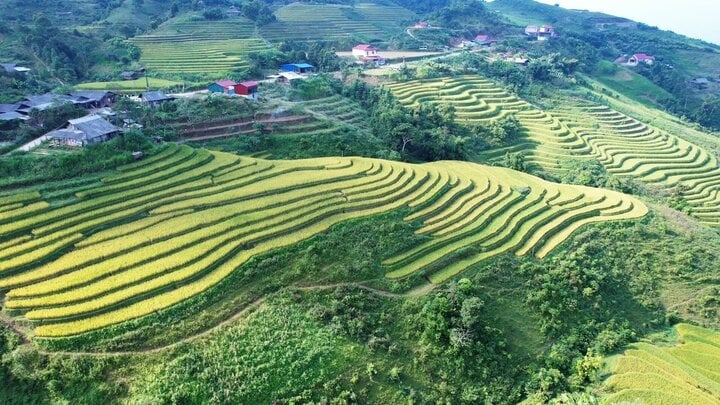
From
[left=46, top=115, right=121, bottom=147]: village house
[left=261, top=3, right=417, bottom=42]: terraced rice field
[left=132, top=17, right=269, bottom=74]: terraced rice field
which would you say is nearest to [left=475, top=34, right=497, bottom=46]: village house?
[left=261, top=3, right=417, bottom=42]: terraced rice field

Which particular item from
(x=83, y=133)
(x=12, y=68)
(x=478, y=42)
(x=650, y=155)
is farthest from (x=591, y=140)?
(x=12, y=68)

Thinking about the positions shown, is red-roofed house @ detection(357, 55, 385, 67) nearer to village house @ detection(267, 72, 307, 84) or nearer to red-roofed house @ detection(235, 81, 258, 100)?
village house @ detection(267, 72, 307, 84)

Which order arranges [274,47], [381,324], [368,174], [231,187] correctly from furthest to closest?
[274,47] < [368,174] < [231,187] < [381,324]

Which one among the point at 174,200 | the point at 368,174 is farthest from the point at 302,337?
the point at 368,174

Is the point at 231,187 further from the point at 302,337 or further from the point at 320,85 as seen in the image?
the point at 320,85

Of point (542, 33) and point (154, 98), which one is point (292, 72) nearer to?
point (154, 98)

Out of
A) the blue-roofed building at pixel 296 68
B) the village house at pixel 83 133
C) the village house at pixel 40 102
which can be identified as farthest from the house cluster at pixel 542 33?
the village house at pixel 83 133

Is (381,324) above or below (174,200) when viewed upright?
below
